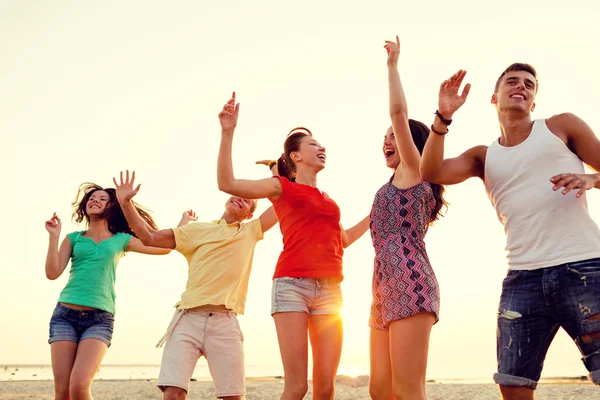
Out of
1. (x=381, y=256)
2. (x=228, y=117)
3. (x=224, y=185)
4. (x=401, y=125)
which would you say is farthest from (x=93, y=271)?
(x=401, y=125)

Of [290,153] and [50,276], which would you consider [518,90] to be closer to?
[290,153]

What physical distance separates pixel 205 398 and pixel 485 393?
6862 mm

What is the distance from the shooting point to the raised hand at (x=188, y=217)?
7.13 meters

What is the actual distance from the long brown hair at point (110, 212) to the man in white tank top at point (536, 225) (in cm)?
434

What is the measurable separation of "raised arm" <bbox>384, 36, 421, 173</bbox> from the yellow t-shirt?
7.08ft

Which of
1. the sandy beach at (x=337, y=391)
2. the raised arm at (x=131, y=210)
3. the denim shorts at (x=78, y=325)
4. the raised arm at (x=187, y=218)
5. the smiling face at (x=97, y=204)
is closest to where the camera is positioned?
the raised arm at (x=131, y=210)

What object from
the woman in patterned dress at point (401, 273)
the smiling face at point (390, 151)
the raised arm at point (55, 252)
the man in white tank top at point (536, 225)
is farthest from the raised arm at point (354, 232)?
the raised arm at point (55, 252)

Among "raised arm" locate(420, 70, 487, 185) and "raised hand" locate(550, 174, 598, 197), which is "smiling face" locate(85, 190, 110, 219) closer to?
"raised arm" locate(420, 70, 487, 185)

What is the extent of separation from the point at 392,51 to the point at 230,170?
1568 mm

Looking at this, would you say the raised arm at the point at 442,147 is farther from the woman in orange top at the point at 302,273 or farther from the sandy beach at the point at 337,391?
the sandy beach at the point at 337,391

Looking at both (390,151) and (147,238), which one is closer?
(390,151)

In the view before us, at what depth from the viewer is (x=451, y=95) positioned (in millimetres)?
4098

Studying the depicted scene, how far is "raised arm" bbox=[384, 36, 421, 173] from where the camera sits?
4.59 m

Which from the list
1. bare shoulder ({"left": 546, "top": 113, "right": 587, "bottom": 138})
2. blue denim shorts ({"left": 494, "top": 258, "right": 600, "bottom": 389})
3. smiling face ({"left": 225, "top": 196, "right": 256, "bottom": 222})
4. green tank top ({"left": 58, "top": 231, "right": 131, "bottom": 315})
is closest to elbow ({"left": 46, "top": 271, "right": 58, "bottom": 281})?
green tank top ({"left": 58, "top": 231, "right": 131, "bottom": 315})
